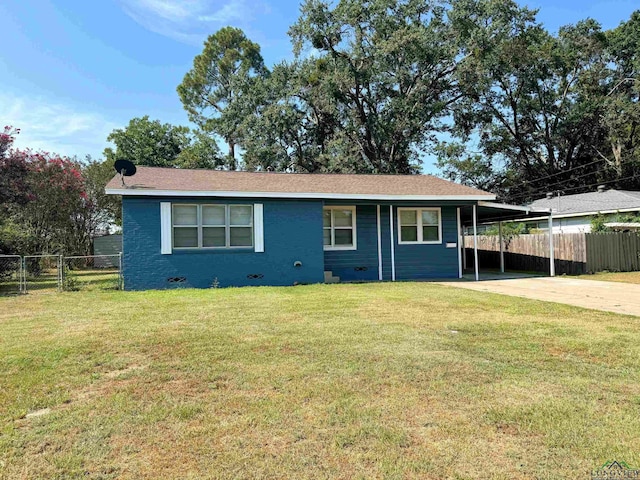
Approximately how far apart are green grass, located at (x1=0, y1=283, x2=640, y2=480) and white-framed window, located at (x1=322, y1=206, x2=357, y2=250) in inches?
263

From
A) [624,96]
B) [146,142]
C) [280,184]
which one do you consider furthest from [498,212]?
[146,142]

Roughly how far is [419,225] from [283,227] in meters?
4.43

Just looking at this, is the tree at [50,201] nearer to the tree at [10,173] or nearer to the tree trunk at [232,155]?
the tree at [10,173]

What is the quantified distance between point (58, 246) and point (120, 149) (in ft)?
51.5

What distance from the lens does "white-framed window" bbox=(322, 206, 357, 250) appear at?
41.6 feet

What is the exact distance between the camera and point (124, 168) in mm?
10398

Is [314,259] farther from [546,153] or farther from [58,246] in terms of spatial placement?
[546,153]

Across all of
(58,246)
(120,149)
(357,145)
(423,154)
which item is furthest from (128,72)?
(423,154)

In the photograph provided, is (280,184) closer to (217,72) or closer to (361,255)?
(361,255)

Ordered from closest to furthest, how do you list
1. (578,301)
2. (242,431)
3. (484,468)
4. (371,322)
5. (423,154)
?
(484,468) → (242,431) → (371,322) → (578,301) → (423,154)

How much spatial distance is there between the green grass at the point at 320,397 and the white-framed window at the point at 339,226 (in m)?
6.68

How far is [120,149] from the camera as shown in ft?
103

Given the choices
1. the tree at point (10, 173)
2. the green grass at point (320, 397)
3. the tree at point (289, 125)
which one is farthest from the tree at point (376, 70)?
the green grass at point (320, 397)

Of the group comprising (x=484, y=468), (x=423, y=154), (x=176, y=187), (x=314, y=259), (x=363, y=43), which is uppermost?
(x=363, y=43)
